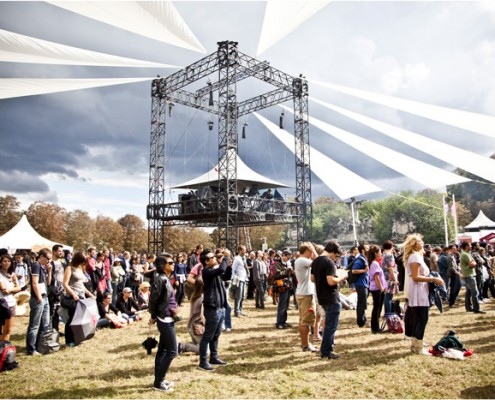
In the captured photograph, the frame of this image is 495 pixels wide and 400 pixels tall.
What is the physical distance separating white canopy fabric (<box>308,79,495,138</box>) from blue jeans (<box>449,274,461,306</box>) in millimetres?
3690

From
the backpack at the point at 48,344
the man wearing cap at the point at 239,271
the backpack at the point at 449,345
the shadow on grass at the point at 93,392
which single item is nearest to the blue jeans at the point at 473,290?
the backpack at the point at 449,345

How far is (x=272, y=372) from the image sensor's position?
445 centimetres

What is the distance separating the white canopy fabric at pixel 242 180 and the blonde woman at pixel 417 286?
68.4 ft

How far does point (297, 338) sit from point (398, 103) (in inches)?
304

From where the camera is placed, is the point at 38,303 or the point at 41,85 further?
the point at 41,85

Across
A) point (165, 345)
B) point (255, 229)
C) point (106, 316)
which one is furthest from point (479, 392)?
point (255, 229)

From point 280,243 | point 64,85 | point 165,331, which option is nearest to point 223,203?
point 64,85

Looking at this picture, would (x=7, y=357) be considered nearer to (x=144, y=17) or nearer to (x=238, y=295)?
(x=238, y=295)

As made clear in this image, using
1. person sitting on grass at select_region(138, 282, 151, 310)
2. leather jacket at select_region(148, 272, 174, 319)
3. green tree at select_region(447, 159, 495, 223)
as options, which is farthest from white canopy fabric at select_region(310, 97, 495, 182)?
green tree at select_region(447, 159, 495, 223)

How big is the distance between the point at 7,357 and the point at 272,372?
3361mm

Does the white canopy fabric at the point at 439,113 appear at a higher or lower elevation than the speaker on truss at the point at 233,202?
higher

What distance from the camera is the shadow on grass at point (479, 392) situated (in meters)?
3.59

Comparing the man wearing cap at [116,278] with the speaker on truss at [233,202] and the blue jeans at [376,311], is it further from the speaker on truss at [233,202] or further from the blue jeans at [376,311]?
the speaker on truss at [233,202]

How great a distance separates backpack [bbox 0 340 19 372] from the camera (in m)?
4.58
